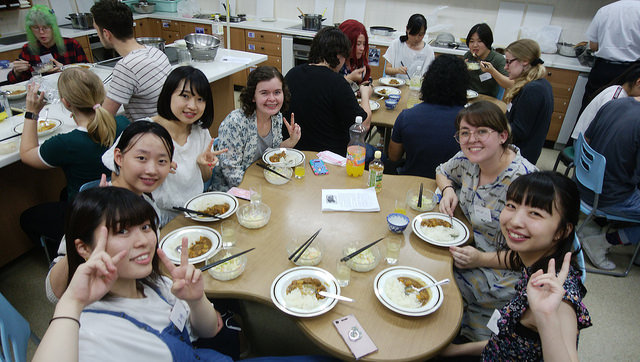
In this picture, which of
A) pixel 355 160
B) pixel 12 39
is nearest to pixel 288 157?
pixel 355 160

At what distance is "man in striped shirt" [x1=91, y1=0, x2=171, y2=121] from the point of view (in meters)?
2.69

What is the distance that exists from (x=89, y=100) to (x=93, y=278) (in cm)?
155

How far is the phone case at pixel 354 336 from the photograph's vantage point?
1.28 metres

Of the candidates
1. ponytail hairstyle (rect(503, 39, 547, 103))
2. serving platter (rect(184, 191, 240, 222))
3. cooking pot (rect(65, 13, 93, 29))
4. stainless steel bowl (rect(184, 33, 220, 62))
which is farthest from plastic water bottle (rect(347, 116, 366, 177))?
cooking pot (rect(65, 13, 93, 29))

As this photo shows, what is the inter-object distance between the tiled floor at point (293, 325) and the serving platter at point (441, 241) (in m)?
0.89

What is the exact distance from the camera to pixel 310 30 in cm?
573

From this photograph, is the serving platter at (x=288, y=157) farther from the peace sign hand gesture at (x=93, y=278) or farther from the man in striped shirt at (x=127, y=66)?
the peace sign hand gesture at (x=93, y=278)

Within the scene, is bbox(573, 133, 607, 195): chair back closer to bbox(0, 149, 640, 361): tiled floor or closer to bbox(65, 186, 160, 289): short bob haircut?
bbox(0, 149, 640, 361): tiled floor

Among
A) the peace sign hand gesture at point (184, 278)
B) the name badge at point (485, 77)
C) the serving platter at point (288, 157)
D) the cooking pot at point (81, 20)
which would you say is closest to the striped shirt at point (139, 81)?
the serving platter at point (288, 157)

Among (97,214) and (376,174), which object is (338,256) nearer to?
(376,174)

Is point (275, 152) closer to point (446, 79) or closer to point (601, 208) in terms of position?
point (446, 79)

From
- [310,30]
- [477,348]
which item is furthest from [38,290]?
[310,30]

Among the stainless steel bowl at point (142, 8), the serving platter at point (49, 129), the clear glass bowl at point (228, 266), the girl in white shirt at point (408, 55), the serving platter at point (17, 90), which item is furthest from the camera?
the stainless steel bowl at point (142, 8)

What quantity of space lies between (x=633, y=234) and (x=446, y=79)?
77.4 inches
